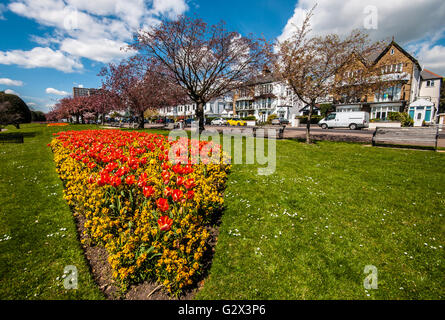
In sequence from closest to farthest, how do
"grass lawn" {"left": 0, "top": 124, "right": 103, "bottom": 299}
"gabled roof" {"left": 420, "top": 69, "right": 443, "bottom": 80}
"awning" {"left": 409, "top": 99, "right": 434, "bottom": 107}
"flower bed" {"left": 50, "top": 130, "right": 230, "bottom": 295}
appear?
"grass lawn" {"left": 0, "top": 124, "right": 103, "bottom": 299} → "flower bed" {"left": 50, "top": 130, "right": 230, "bottom": 295} → "awning" {"left": 409, "top": 99, "right": 434, "bottom": 107} → "gabled roof" {"left": 420, "top": 69, "right": 443, "bottom": 80}

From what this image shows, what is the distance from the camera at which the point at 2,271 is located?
2.73m

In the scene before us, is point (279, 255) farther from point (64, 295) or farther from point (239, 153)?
point (239, 153)

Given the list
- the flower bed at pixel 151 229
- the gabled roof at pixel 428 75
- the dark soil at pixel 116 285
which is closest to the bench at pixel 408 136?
the flower bed at pixel 151 229

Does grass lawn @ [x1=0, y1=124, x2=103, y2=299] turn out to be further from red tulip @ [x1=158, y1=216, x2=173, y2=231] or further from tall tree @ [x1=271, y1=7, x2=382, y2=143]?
tall tree @ [x1=271, y1=7, x2=382, y2=143]

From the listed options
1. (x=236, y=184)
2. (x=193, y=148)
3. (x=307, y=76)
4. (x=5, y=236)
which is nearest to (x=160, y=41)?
(x=307, y=76)

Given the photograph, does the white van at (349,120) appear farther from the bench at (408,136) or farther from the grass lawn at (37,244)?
the grass lawn at (37,244)

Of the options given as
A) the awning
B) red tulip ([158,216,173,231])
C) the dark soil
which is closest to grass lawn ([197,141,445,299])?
the dark soil

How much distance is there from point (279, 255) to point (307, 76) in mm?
11453

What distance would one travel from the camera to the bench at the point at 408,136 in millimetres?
10018

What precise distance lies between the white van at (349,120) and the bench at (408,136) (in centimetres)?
1588

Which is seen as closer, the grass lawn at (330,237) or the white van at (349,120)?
the grass lawn at (330,237)

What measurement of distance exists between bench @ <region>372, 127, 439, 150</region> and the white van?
15884mm

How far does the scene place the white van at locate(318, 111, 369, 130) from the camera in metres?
25.3

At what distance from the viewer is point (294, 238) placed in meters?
3.60
